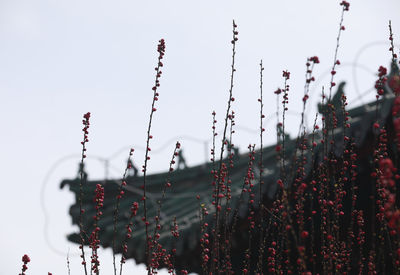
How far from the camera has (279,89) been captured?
2.78 m

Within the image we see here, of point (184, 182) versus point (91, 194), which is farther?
point (91, 194)

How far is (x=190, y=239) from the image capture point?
17.1 ft

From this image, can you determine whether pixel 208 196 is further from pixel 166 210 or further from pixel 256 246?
pixel 256 246

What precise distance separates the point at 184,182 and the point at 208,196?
2252 millimetres

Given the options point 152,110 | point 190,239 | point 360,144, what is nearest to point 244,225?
point 190,239

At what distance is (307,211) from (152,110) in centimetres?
273

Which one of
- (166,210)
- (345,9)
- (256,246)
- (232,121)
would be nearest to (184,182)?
(166,210)

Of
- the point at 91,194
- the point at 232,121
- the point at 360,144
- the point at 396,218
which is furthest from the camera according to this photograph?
the point at 91,194

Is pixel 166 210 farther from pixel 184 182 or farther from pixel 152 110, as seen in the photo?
pixel 152 110

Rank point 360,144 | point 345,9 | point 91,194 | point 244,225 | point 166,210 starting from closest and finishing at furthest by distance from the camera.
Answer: point 345,9 < point 360,144 < point 244,225 < point 166,210 < point 91,194

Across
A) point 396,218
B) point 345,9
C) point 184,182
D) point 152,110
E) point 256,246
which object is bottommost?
point 396,218

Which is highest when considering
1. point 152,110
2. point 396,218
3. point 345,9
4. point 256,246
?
point 345,9

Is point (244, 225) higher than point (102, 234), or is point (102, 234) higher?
point (102, 234)

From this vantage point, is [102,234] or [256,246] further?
[102,234]
